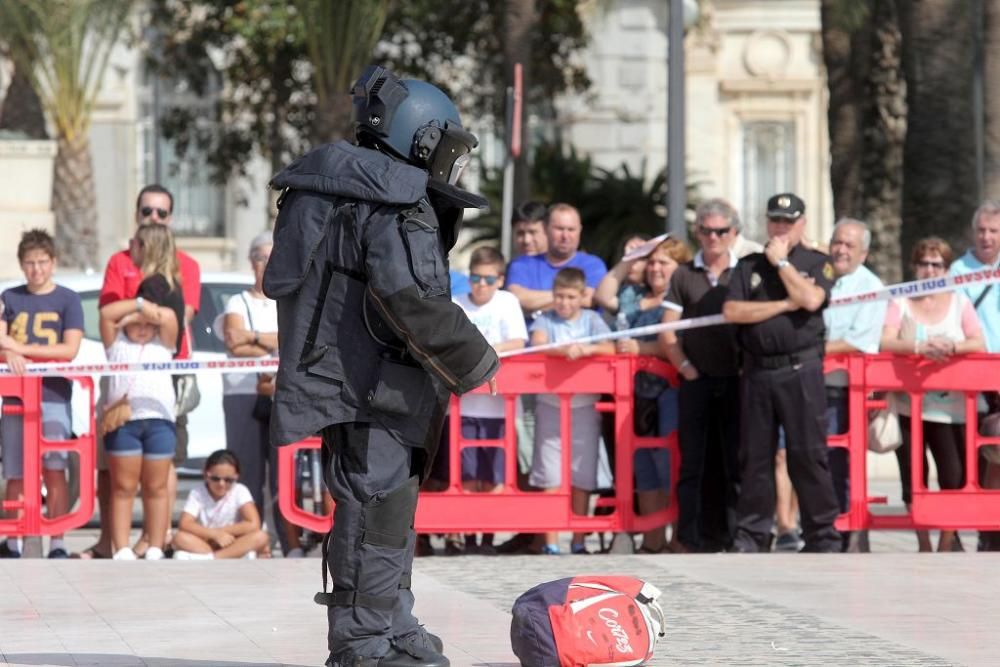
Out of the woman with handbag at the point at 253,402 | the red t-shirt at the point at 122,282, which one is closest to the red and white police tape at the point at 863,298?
the woman with handbag at the point at 253,402

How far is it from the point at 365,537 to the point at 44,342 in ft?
15.1

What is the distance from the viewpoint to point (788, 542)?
10852 mm

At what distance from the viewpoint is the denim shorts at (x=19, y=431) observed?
10.5 m

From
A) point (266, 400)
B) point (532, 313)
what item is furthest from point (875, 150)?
point (266, 400)

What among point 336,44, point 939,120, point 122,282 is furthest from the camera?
point 336,44

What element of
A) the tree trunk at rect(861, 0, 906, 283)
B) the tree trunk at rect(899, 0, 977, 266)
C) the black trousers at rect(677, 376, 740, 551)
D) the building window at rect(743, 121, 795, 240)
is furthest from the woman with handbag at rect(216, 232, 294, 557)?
the building window at rect(743, 121, 795, 240)

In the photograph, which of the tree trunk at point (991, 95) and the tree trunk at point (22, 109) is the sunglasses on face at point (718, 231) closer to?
the tree trunk at point (991, 95)

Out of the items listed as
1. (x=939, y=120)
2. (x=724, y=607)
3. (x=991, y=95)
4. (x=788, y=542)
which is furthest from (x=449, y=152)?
(x=991, y=95)

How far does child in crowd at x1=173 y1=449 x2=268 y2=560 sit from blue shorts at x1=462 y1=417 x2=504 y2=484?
3.55 ft

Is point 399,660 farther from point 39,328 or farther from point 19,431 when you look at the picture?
point 39,328

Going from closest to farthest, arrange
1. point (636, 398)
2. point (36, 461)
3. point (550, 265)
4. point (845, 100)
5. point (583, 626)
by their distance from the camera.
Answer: point (583, 626)
point (36, 461)
point (636, 398)
point (550, 265)
point (845, 100)

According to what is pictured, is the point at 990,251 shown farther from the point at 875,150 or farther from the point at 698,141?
the point at 698,141

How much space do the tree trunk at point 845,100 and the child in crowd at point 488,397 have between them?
9271mm

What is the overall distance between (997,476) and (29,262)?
16.3ft
